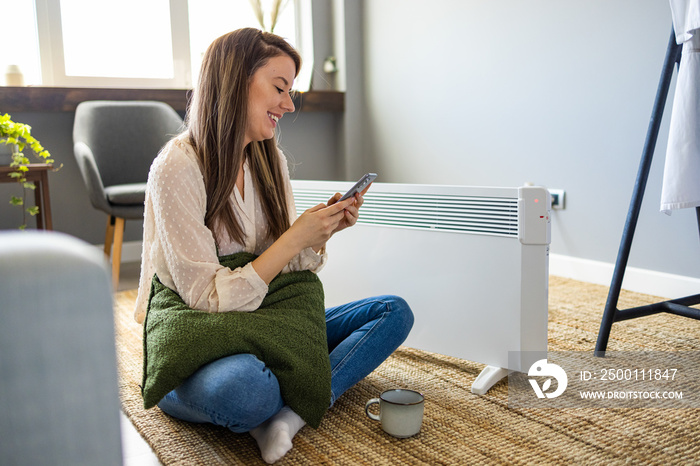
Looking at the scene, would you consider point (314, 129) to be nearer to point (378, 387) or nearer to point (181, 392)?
point (378, 387)

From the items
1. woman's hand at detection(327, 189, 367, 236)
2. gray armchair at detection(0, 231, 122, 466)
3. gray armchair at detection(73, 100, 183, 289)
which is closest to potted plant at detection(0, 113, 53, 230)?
gray armchair at detection(73, 100, 183, 289)

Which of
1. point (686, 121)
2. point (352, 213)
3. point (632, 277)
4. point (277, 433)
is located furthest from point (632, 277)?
point (277, 433)

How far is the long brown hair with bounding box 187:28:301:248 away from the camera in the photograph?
1.22 m

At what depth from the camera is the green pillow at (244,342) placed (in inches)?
44.0

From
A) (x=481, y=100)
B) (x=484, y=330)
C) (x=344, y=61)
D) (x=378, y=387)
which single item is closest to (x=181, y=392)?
(x=378, y=387)

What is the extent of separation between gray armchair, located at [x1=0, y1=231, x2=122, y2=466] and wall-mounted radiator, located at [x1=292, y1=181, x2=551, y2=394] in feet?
3.49

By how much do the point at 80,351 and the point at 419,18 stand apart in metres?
3.09

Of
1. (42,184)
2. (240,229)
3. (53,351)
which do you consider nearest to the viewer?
(53,351)

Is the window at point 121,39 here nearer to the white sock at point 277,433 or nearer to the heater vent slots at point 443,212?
the heater vent slots at point 443,212

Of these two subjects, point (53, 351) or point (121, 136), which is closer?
point (53, 351)

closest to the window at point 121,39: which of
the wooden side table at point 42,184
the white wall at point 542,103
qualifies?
the white wall at point 542,103

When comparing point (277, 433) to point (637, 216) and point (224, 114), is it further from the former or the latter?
point (637, 216)

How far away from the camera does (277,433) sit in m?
1.14

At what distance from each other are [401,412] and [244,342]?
315mm
